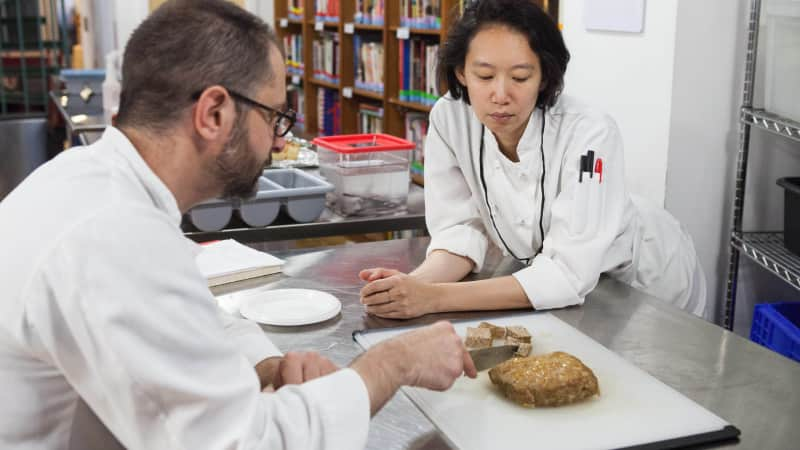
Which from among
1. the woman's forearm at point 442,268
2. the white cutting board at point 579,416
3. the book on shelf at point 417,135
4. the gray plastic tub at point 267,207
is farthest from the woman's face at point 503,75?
Result: the book on shelf at point 417,135

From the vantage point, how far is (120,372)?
807 mm

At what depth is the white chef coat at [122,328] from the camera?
806mm

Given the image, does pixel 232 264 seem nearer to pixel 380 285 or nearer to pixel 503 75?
pixel 380 285

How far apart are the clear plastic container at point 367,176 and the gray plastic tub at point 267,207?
7 cm

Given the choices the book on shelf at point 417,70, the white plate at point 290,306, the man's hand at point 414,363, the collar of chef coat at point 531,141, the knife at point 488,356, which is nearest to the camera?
the man's hand at point 414,363

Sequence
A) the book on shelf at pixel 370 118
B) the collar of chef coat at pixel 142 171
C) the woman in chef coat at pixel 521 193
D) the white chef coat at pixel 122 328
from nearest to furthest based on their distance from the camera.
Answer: the white chef coat at pixel 122 328 < the collar of chef coat at pixel 142 171 < the woman in chef coat at pixel 521 193 < the book on shelf at pixel 370 118

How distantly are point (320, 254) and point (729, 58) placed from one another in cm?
133

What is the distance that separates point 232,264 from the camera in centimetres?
175

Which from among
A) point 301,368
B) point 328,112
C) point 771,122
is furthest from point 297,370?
point 328,112

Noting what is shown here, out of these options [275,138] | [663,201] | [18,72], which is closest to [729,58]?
[663,201]

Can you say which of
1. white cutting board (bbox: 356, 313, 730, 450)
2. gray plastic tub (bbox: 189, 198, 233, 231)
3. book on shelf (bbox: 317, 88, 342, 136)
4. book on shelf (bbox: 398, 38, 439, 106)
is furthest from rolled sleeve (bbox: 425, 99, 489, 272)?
book on shelf (bbox: 317, 88, 342, 136)

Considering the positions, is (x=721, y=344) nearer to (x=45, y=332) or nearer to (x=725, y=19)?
(x=45, y=332)

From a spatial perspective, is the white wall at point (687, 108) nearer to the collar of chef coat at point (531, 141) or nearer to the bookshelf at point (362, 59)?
the collar of chef coat at point (531, 141)

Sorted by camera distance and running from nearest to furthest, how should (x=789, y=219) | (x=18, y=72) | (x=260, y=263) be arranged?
1. (x=260, y=263)
2. (x=789, y=219)
3. (x=18, y=72)
